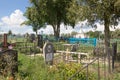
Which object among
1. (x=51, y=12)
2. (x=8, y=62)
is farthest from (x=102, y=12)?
(x=51, y=12)

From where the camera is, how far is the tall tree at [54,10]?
47.5 m

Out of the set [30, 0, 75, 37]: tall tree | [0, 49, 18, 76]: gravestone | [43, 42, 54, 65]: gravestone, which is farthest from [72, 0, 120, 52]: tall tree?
[30, 0, 75, 37]: tall tree

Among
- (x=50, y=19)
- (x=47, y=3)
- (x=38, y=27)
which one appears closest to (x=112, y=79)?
(x=47, y=3)

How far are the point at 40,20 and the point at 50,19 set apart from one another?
289 centimetres

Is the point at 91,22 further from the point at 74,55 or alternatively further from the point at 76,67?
the point at 76,67

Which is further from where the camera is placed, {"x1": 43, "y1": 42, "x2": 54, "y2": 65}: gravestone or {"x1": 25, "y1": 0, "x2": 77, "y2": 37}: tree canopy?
{"x1": 25, "y1": 0, "x2": 77, "y2": 37}: tree canopy

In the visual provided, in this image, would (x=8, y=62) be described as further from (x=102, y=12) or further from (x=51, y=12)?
(x=51, y=12)

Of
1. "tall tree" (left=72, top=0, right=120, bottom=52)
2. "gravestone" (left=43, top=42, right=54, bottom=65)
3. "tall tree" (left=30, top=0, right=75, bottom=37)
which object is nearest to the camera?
"gravestone" (left=43, top=42, right=54, bottom=65)

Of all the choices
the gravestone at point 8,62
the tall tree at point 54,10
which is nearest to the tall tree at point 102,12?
the gravestone at point 8,62

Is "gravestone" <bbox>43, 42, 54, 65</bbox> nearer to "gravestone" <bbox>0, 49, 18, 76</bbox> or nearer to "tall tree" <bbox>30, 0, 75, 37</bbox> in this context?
"gravestone" <bbox>0, 49, 18, 76</bbox>

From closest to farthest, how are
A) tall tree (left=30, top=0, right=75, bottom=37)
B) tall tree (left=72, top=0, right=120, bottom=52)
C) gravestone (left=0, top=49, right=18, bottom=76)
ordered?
gravestone (left=0, top=49, right=18, bottom=76), tall tree (left=72, top=0, right=120, bottom=52), tall tree (left=30, top=0, right=75, bottom=37)

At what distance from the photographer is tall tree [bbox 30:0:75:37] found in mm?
47450

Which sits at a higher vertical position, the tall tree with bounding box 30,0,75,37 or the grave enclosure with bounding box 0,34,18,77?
the tall tree with bounding box 30,0,75,37

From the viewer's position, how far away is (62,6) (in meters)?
49.6
